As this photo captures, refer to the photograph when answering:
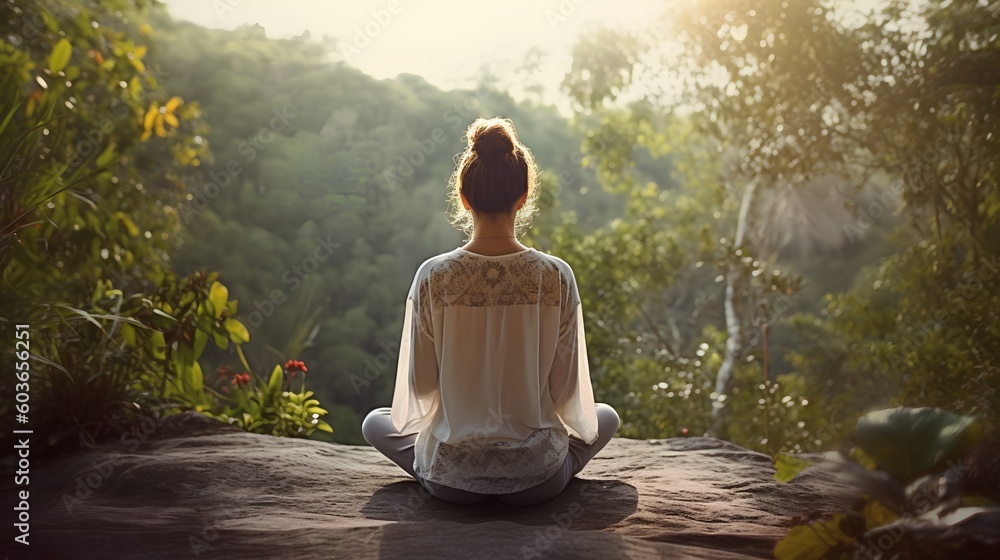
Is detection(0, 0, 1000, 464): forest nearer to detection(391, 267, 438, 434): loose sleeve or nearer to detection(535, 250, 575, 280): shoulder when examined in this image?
detection(391, 267, 438, 434): loose sleeve

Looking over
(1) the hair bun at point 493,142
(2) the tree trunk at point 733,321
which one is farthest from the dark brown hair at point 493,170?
(2) the tree trunk at point 733,321

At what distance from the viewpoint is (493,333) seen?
96.3 inches

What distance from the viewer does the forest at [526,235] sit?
12.6 ft

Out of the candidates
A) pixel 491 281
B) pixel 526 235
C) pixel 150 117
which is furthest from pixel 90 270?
pixel 526 235

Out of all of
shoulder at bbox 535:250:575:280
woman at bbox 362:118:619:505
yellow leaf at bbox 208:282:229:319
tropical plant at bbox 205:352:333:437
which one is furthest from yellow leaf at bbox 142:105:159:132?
shoulder at bbox 535:250:575:280

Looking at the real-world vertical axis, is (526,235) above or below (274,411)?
above

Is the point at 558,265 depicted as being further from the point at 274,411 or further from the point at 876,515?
the point at 274,411

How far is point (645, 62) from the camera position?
6.89m

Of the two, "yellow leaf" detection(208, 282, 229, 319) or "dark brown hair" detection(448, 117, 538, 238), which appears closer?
"dark brown hair" detection(448, 117, 538, 238)

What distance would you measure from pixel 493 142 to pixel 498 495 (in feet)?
3.63

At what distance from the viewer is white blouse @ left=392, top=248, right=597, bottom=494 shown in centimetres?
244

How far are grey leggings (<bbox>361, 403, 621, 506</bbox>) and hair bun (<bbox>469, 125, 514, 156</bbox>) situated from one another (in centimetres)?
101

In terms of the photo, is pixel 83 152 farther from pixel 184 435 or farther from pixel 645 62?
pixel 645 62

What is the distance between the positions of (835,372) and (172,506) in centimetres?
733
